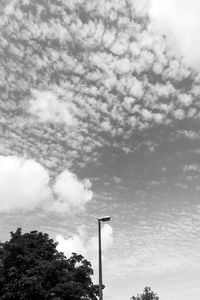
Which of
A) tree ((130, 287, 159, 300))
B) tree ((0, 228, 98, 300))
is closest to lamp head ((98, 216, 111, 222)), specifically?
tree ((0, 228, 98, 300))

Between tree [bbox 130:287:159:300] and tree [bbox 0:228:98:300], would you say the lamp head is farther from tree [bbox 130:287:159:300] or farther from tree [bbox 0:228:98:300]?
tree [bbox 130:287:159:300]

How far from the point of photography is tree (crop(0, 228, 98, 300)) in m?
27.6

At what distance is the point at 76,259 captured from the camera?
105 feet

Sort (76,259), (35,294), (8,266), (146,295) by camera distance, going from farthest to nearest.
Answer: (146,295) → (76,259) → (8,266) → (35,294)

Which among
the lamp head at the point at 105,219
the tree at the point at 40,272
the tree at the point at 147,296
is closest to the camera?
the lamp head at the point at 105,219

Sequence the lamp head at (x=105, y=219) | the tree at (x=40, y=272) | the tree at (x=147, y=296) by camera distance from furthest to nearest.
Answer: the tree at (x=147, y=296) < the tree at (x=40, y=272) < the lamp head at (x=105, y=219)

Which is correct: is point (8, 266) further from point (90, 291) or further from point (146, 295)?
point (146, 295)

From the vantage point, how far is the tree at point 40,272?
27625 mm

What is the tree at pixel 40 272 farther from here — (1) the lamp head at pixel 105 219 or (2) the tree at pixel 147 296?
(2) the tree at pixel 147 296

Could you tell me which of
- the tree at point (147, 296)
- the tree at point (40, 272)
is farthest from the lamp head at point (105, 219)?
the tree at point (147, 296)

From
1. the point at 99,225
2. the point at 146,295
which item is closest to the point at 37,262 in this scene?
the point at 99,225

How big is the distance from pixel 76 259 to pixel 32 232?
15.6 feet

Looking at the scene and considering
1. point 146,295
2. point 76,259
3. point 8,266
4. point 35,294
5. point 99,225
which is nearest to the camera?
point 99,225

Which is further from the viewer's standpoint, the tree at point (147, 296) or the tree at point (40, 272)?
the tree at point (147, 296)
